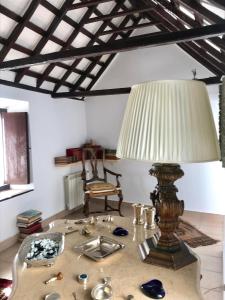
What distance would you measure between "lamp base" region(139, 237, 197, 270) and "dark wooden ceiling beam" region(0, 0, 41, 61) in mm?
2685

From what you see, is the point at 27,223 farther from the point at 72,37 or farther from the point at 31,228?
the point at 72,37

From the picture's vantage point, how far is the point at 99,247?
56.3 inches

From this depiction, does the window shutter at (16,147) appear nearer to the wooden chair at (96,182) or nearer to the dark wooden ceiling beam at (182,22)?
the wooden chair at (96,182)

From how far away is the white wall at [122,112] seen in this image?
4.31 m

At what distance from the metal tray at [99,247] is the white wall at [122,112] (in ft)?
10.4

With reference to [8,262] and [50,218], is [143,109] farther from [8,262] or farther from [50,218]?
[50,218]

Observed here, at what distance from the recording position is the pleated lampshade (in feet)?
3.01

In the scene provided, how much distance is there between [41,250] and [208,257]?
2271mm

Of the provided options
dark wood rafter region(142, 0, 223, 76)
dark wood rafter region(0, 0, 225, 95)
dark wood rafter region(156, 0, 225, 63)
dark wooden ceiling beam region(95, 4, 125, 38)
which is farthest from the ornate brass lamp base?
dark wooden ceiling beam region(95, 4, 125, 38)

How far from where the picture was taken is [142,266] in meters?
1.20

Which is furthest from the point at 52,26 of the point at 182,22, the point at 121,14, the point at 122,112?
the point at 122,112

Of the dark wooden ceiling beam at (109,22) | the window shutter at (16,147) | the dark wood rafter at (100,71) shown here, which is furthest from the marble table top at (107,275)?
the dark wood rafter at (100,71)

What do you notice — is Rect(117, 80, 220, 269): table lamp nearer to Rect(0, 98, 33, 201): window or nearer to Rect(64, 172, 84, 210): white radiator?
Rect(0, 98, 33, 201): window

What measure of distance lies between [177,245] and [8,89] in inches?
119
